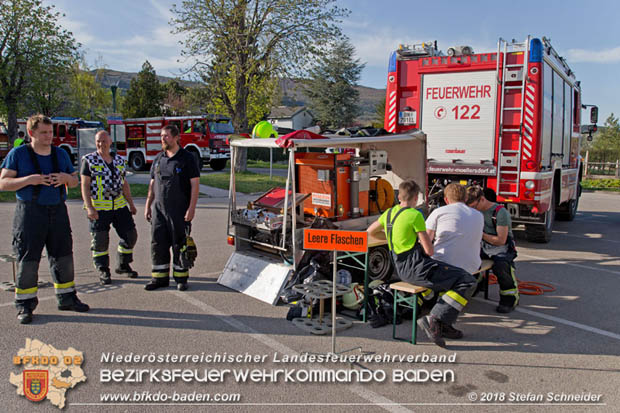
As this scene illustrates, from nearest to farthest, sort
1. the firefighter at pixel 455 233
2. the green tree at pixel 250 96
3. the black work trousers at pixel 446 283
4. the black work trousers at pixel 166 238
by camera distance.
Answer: the black work trousers at pixel 446 283 < the firefighter at pixel 455 233 < the black work trousers at pixel 166 238 < the green tree at pixel 250 96

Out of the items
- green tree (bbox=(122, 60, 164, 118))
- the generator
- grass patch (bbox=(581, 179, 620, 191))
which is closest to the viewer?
the generator

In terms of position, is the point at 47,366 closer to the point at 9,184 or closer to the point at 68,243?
the point at 68,243

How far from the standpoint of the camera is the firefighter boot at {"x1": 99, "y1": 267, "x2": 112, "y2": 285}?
6.20 metres

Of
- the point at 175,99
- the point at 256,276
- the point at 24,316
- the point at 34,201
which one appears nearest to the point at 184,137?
the point at 256,276

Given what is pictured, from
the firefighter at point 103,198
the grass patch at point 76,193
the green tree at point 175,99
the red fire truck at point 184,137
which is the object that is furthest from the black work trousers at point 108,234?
the green tree at point 175,99

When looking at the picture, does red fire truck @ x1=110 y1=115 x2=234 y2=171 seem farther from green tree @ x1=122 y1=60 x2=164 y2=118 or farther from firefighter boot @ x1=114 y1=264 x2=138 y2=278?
green tree @ x1=122 y1=60 x2=164 y2=118

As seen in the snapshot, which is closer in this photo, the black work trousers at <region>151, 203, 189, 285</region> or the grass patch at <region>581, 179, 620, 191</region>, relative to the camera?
the black work trousers at <region>151, 203, 189, 285</region>

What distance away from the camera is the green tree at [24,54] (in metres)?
19.9

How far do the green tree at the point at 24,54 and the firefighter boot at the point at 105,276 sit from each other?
17.3 metres

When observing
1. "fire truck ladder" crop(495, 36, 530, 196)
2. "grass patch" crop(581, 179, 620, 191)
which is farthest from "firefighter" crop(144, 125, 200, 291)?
"grass patch" crop(581, 179, 620, 191)

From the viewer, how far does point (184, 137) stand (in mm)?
24297

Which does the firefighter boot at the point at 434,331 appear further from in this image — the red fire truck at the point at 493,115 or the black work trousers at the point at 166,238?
the red fire truck at the point at 493,115

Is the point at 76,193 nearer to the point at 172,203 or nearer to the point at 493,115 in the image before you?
the point at 172,203

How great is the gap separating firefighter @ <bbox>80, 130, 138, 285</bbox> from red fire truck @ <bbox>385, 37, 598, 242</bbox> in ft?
16.8
